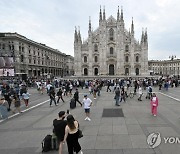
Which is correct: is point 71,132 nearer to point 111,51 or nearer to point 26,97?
point 26,97

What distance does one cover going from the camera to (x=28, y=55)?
2245 inches

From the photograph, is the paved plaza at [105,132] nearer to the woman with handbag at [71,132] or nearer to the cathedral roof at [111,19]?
the woman with handbag at [71,132]

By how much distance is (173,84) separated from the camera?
30109 mm

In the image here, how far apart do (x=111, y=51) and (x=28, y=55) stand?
94.4 feet

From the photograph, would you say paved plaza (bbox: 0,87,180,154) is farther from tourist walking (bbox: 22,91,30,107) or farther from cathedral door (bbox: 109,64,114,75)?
cathedral door (bbox: 109,64,114,75)

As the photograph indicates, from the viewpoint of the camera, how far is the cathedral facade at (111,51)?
60.0 meters

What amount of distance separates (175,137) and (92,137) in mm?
3386

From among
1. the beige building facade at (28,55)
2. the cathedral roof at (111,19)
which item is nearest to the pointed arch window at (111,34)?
the cathedral roof at (111,19)

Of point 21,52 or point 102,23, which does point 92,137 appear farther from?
point 102,23

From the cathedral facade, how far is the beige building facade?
1306 centimetres

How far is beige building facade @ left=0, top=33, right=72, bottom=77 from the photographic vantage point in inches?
1944

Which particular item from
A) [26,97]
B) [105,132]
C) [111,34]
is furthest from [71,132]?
[111,34]

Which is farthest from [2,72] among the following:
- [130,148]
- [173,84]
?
[173,84]

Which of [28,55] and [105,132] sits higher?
[28,55]
